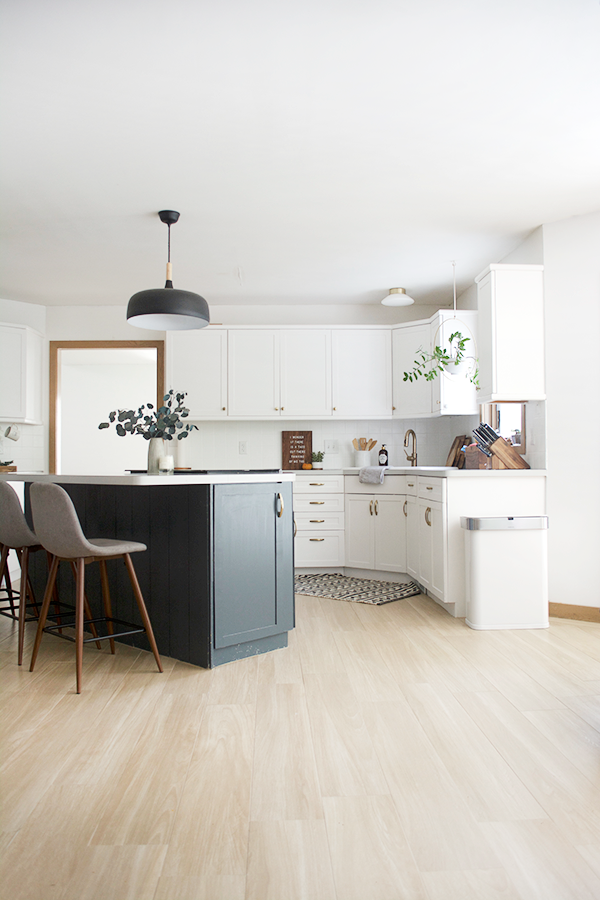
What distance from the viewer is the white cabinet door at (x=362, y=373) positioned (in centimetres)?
602

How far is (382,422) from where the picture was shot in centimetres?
635

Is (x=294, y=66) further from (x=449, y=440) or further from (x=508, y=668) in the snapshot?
(x=449, y=440)

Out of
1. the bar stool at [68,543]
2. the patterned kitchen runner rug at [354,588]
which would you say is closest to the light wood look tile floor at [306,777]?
the bar stool at [68,543]

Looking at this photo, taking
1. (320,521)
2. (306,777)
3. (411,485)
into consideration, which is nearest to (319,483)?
(320,521)

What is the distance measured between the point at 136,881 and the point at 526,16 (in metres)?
3.01

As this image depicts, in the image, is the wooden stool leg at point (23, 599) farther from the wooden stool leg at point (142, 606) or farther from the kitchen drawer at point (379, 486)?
the kitchen drawer at point (379, 486)

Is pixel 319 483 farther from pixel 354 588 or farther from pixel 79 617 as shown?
pixel 79 617

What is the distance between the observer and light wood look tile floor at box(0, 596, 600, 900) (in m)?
1.53

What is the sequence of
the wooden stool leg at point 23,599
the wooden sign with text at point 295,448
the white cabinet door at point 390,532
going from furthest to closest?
the wooden sign with text at point 295,448, the white cabinet door at point 390,532, the wooden stool leg at point 23,599

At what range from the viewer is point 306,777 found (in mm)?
2031

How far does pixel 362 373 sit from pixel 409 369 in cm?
45

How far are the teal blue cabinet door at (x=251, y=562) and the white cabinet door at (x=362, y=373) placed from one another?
8.71 feet

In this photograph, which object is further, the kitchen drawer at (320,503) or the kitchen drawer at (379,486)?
the kitchen drawer at (320,503)

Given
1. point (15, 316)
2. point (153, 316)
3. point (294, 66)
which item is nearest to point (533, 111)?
point (294, 66)
